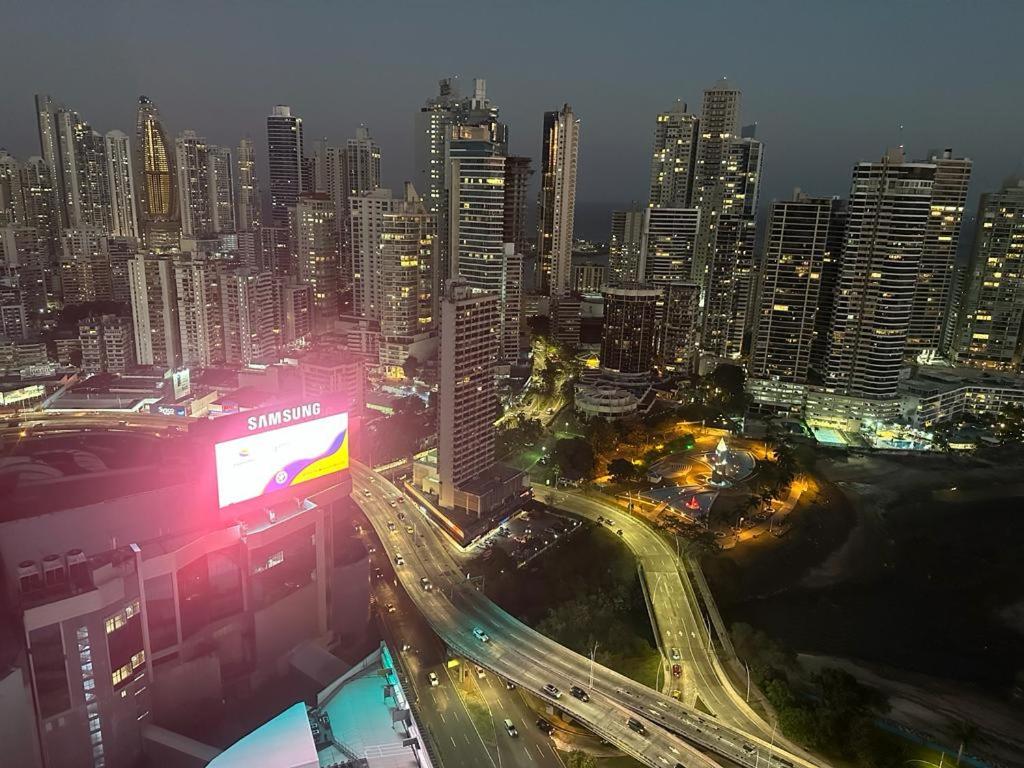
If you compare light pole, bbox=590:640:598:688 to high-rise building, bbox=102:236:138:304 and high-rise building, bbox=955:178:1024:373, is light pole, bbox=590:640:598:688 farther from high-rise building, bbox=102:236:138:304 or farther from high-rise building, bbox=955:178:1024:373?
high-rise building, bbox=102:236:138:304

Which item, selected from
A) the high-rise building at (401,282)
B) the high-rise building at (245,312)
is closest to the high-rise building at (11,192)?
the high-rise building at (245,312)

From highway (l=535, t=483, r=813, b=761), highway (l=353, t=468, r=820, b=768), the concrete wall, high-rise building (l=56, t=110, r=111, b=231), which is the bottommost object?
highway (l=535, t=483, r=813, b=761)

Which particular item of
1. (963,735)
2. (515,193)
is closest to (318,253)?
(515,193)

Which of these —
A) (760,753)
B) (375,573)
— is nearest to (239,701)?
(375,573)

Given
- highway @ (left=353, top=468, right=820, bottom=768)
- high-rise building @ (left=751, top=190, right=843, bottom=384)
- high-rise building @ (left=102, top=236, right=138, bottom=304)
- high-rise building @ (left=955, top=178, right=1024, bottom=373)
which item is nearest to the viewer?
highway @ (left=353, top=468, right=820, bottom=768)

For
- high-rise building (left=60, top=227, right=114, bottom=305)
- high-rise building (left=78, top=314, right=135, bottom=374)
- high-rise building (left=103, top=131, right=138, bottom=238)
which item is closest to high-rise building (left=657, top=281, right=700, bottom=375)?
high-rise building (left=78, top=314, right=135, bottom=374)

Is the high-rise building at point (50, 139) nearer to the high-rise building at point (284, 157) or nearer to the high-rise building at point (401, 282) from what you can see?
the high-rise building at point (284, 157)

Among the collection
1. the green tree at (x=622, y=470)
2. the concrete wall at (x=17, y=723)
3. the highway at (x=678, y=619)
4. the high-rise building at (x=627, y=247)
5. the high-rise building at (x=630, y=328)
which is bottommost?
the highway at (x=678, y=619)

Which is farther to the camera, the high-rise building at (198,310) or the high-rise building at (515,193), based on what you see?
the high-rise building at (515,193)
